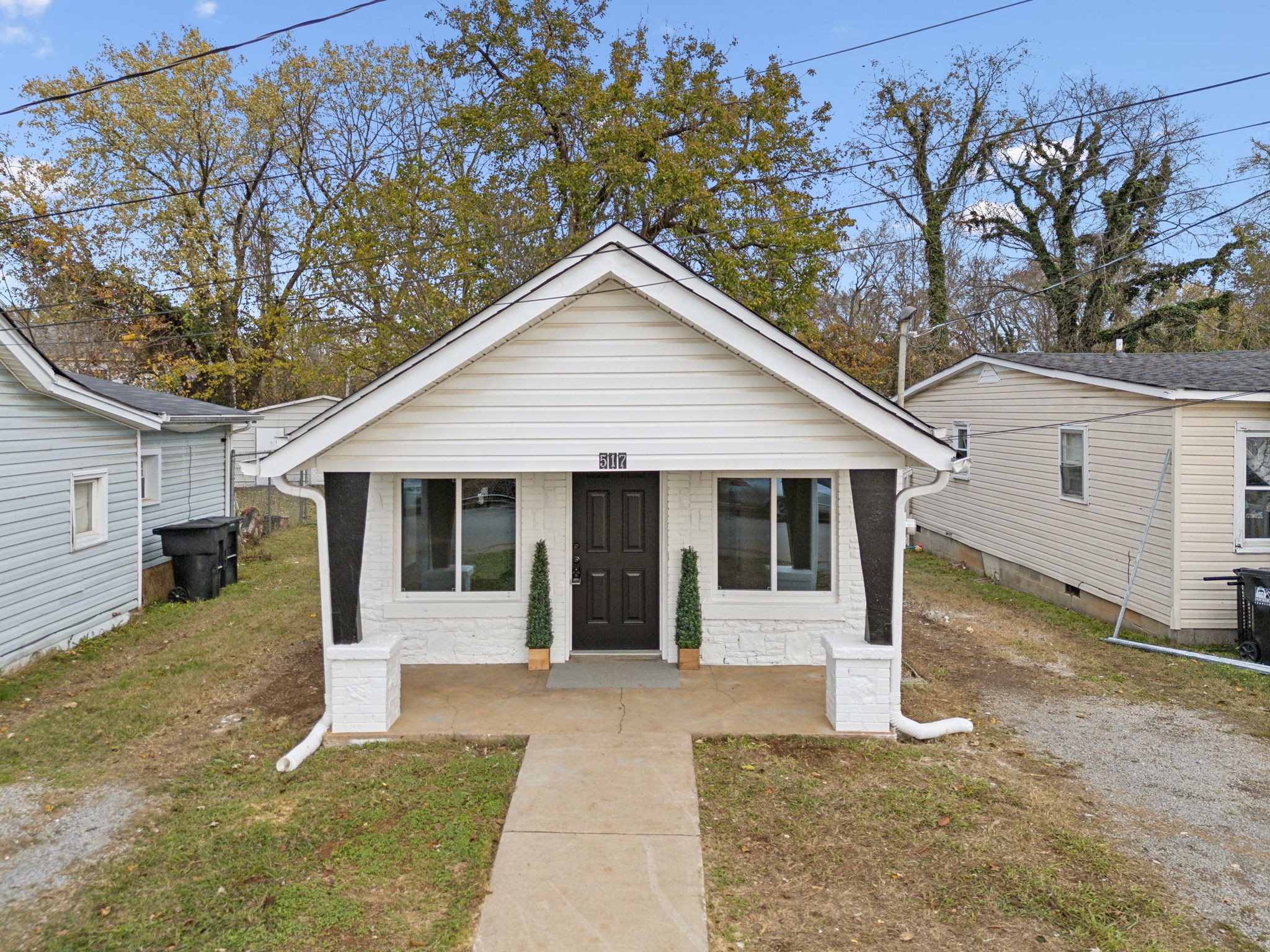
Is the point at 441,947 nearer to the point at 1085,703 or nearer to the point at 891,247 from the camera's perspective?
the point at 1085,703

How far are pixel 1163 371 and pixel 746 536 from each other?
7.45 m

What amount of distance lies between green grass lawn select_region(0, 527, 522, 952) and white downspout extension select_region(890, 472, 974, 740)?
3.28m

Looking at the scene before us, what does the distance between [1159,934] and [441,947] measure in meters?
3.75

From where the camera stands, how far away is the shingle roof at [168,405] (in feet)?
43.1

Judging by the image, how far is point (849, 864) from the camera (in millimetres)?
4848

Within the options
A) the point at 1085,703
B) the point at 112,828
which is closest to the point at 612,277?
the point at 112,828

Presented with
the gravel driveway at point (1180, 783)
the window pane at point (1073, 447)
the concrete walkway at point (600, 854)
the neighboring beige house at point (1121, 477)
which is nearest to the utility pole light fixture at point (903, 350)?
the neighboring beige house at point (1121, 477)

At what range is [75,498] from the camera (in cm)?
1074

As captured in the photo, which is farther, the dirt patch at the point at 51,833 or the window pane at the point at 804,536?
the window pane at the point at 804,536

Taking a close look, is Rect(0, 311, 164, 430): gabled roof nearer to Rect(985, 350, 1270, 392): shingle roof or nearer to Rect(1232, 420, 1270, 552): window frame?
Rect(985, 350, 1270, 392): shingle roof

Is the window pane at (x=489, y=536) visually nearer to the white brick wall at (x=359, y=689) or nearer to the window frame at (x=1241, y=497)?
the white brick wall at (x=359, y=689)

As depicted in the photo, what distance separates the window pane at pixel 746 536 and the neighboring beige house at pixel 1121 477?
3505mm

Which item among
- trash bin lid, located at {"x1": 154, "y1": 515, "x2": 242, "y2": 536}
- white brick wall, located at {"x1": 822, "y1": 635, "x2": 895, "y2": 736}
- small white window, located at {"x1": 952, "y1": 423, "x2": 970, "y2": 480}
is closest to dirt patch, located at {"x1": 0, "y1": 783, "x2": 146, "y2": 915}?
white brick wall, located at {"x1": 822, "y1": 635, "x2": 895, "y2": 736}

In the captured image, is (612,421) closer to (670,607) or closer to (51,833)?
(670,607)
